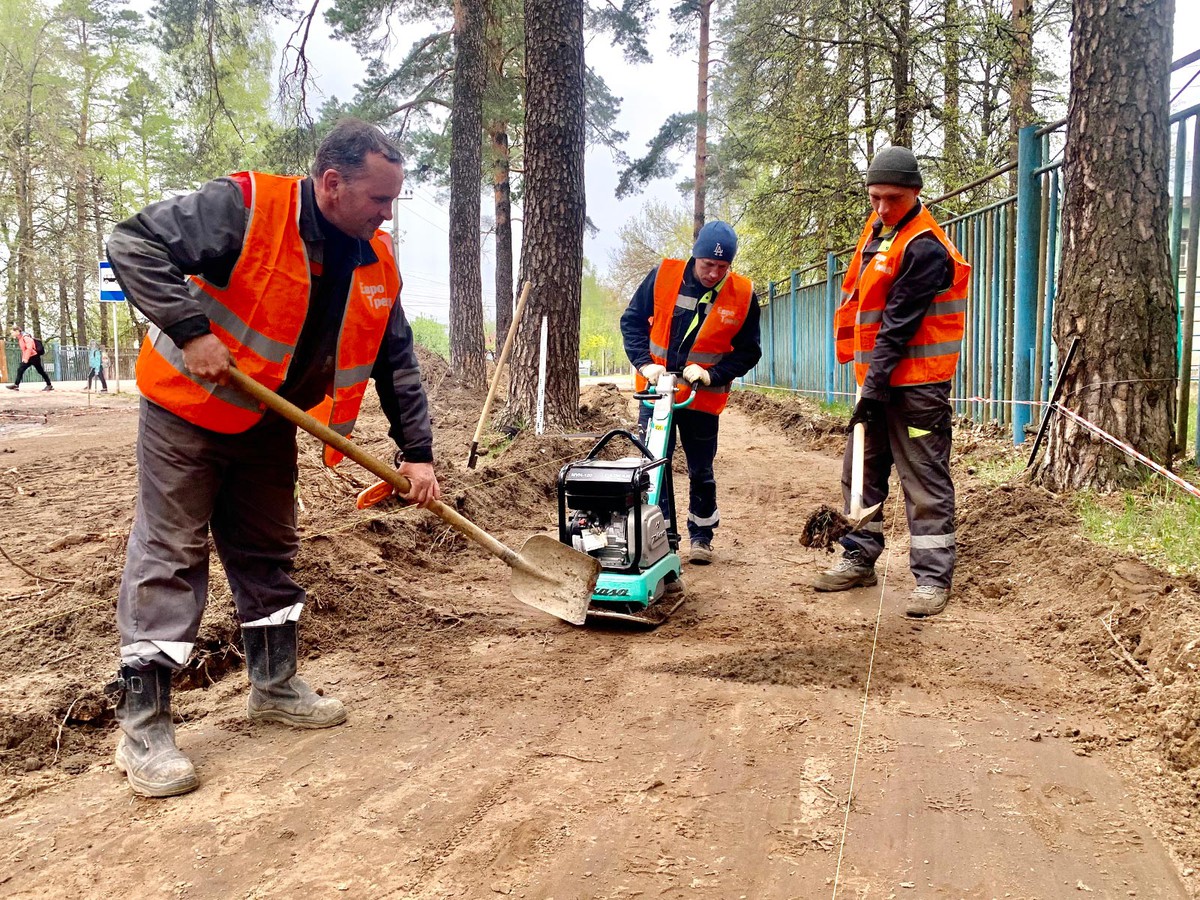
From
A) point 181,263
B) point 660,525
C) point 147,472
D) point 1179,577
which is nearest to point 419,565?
point 660,525

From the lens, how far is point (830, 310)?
1305 centimetres

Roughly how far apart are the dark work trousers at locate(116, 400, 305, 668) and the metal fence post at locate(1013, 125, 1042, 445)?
18.6 ft

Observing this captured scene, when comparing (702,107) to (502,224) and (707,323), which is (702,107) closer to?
(502,224)

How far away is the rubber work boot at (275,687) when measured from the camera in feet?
9.69

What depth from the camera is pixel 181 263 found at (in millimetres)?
2498

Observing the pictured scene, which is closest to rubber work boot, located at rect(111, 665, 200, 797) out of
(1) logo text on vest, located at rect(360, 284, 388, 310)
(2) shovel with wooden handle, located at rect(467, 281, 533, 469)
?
(1) logo text on vest, located at rect(360, 284, 388, 310)

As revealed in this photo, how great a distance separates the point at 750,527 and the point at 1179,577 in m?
3.12

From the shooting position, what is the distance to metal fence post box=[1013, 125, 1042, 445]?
6.34m

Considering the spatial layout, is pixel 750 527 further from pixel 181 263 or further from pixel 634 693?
pixel 181 263

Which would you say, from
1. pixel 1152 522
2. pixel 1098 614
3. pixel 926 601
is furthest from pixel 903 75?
pixel 1098 614

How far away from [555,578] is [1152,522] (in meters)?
2.97

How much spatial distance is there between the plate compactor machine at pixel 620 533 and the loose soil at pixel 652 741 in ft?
0.53

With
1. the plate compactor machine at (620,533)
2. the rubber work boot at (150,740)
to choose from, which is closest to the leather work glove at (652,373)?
the plate compactor machine at (620,533)

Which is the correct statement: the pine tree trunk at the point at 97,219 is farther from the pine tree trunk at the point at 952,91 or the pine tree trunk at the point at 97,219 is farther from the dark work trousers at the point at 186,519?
the dark work trousers at the point at 186,519
